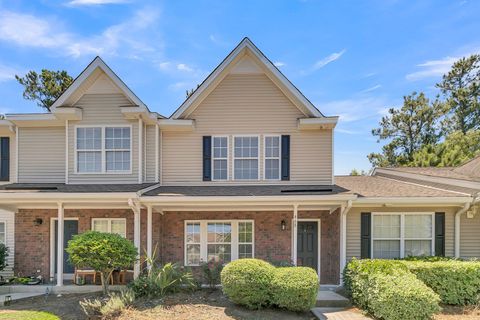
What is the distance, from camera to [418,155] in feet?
78.0

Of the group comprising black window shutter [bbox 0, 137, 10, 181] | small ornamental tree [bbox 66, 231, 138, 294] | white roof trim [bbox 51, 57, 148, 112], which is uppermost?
white roof trim [bbox 51, 57, 148, 112]

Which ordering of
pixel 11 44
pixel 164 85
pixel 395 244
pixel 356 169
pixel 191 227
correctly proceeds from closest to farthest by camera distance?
pixel 395 244 → pixel 191 227 → pixel 11 44 → pixel 164 85 → pixel 356 169

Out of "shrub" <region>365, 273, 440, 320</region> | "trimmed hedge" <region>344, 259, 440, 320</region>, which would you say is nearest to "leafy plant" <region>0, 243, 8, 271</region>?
"trimmed hedge" <region>344, 259, 440, 320</region>

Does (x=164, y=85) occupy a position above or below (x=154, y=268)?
above

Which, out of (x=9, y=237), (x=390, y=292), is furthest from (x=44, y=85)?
(x=390, y=292)

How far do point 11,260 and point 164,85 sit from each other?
9846 mm

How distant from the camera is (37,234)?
441 inches

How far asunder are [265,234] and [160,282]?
4.10m

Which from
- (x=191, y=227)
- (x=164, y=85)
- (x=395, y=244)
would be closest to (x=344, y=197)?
(x=395, y=244)

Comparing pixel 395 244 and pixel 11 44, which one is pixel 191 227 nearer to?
pixel 395 244

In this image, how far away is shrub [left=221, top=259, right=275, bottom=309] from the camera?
25.0ft

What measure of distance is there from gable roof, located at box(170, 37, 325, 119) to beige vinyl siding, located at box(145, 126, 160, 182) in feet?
3.24

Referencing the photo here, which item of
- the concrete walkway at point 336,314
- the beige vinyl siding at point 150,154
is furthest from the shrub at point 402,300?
the beige vinyl siding at point 150,154

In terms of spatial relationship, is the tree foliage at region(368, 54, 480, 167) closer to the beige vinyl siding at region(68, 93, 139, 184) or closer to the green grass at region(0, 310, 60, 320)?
the beige vinyl siding at region(68, 93, 139, 184)
